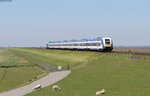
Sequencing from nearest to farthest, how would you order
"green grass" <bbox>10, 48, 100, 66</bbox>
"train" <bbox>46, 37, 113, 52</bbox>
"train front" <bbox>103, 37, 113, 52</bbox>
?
"green grass" <bbox>10, 48, 100, 66</bbox>, "train front" <bbox>103, 37, 113, 52</bbox>, "train" <bbox>46, 37, 113, 52</bbox>

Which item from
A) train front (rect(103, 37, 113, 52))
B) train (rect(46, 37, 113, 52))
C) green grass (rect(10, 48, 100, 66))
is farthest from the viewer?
Result: train (rect(46, 37, 113, 52))

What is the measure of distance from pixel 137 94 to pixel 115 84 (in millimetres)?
6117

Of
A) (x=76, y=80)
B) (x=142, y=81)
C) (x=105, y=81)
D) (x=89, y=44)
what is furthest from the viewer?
(x=89, y=44)

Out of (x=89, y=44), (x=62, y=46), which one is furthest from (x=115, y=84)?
(x=62, y=46)

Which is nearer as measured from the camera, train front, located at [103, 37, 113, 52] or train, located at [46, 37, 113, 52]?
train front, located at [103, 37, 113, 52]

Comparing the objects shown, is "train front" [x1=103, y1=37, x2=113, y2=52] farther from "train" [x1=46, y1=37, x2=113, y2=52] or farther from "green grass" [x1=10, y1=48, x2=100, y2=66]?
"green grass" [x1=10, y1=48, x2=100, y2=66]

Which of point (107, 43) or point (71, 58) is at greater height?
point (107, 43)

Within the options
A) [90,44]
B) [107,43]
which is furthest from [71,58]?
[107,43]

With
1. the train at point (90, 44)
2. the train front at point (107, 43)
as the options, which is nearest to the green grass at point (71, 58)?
the train at point (90, 44)

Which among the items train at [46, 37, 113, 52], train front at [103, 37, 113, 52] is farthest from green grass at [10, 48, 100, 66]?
train front at [103, 37, 113, 52]

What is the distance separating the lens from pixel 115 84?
29938mm

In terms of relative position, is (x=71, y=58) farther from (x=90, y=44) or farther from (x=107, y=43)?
(x=107, y=43)

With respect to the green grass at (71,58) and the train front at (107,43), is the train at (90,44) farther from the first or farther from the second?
the green grass at (71,58)

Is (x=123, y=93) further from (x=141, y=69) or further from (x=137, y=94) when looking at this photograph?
(x=141, y=69)
